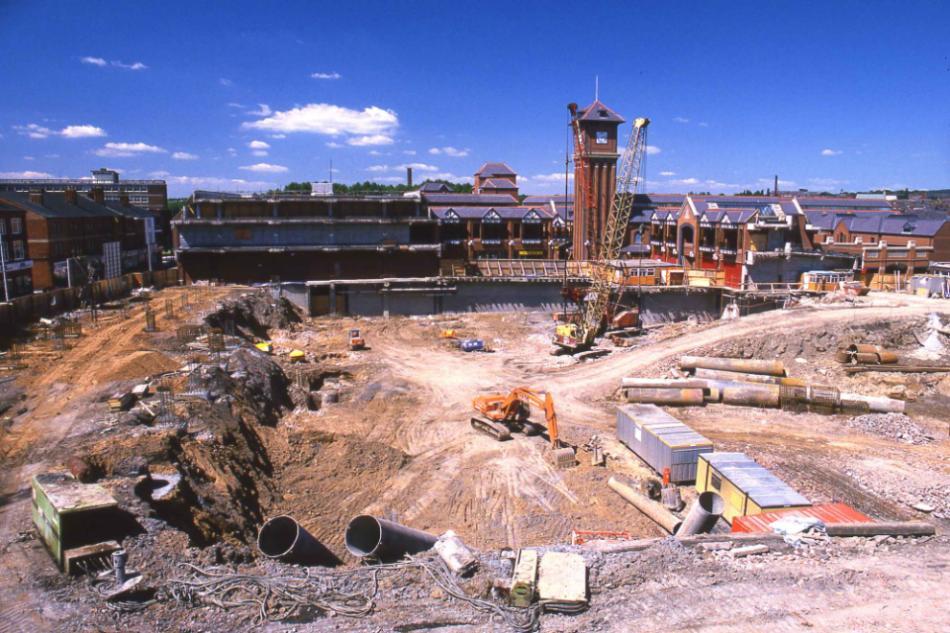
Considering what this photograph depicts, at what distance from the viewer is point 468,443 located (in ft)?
101

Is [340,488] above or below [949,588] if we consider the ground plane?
below

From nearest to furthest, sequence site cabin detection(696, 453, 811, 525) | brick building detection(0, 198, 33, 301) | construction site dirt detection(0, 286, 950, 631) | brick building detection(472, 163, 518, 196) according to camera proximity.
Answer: construction site dirt detection(0, 286, 950, 631) → site cabin detection(696, 453, 811, 525) → brick building detection(0, 198, 33, 301) → brick building detection(472, 163, 518, 196)

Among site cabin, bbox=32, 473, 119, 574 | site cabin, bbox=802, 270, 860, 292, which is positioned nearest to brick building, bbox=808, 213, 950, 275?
site cabin, bbox=802, 270, 860, 292

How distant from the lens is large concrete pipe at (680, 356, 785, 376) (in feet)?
132

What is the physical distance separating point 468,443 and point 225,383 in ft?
39.1

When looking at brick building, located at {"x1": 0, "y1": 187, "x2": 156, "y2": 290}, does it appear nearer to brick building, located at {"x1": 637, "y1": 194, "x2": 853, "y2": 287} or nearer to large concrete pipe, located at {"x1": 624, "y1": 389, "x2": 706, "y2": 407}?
large concrete pipe, located at {"x1": 624, "y1": 389, "x2": 706, "y2": 407}

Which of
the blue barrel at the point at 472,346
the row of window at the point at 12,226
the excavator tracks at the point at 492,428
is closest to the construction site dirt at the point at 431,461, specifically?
the excavator tracks at the point at 492,428

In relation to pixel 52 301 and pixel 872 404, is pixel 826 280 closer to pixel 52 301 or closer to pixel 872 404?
pixel 872 404

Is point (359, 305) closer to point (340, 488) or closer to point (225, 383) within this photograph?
point (225, 383)


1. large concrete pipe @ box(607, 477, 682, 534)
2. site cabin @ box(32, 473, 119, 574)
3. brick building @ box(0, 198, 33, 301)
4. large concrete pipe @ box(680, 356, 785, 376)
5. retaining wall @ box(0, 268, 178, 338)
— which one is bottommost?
large concrete pipe @ box(607, 477, 682, 534)

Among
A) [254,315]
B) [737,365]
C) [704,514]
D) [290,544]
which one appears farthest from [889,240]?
[290,544]

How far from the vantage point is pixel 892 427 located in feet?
108

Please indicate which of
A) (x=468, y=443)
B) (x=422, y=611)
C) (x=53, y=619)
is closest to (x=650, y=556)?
(x=422, y=611)

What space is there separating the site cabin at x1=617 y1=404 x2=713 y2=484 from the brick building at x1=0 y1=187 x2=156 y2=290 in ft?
166
